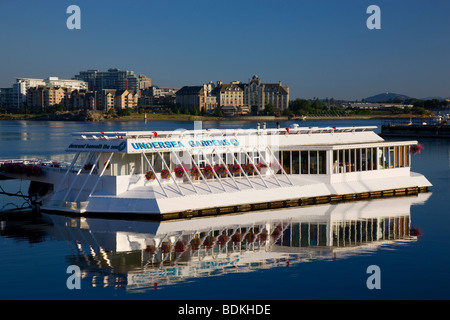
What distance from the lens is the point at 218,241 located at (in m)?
28.0

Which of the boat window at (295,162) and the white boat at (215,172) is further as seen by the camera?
the boat window at (295,162)

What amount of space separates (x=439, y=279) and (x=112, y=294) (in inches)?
451

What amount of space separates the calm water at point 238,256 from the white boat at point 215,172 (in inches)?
52.3

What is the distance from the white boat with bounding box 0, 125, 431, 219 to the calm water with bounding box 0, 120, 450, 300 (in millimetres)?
1327

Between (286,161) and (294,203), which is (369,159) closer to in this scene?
(286,161)

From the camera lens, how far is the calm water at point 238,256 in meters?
20.8

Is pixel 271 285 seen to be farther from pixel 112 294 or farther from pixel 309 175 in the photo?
pixel 309 175

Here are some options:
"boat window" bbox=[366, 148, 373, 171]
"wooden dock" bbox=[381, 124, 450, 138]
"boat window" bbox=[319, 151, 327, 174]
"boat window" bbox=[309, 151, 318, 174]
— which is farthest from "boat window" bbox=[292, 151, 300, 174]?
"wooden dock" bbox=[381, 124, 450, 138]

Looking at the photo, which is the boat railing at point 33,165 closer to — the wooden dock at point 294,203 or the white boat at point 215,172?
the white boat at point 215,172

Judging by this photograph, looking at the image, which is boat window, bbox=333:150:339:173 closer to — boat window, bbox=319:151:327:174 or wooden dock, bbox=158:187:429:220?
→ boat window, bbox=319:151:327:174

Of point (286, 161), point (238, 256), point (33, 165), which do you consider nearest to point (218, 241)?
point (238, 256)

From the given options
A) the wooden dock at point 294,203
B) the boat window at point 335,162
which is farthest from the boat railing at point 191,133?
the wooden dock at point 294,203

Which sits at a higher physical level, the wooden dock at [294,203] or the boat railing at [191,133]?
the boat railing at [191,133]
